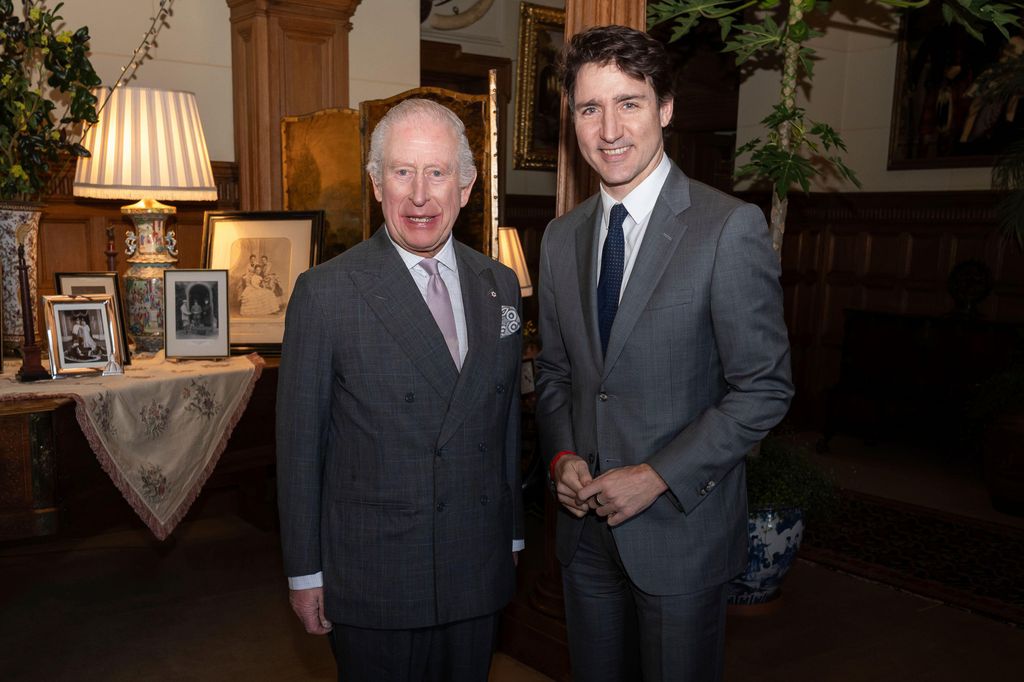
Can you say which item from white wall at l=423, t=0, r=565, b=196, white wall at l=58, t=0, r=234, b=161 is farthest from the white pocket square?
white wall at l=423, t=0, r=565, b=196

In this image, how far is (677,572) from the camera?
1.70 meters

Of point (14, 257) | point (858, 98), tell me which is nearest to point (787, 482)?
point (14, 257)

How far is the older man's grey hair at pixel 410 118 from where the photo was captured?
1593 mm


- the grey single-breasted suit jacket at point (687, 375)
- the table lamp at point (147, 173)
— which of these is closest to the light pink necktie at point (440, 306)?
the grey single-breasted suit jacket at point (687, 375)

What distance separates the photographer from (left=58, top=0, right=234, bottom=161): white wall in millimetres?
3855

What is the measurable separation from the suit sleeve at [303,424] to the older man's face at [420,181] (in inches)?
8.3

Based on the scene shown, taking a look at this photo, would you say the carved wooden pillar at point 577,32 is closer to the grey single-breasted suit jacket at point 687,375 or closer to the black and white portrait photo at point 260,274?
the grey single-breasted suit jacket at point 687,375

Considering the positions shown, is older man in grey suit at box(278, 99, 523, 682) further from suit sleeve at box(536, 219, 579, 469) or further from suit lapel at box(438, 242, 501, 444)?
suit sleeve at box(536, 219, 579, 469)

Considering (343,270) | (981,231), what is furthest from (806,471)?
(981,231)

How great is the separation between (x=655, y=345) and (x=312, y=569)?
78 cm

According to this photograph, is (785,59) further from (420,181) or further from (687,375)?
(420,181)

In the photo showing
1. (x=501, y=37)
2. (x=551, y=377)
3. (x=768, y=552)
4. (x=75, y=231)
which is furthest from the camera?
(x=501, y=37)

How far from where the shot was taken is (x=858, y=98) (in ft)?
21.5

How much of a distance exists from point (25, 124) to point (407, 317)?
2.26 m
